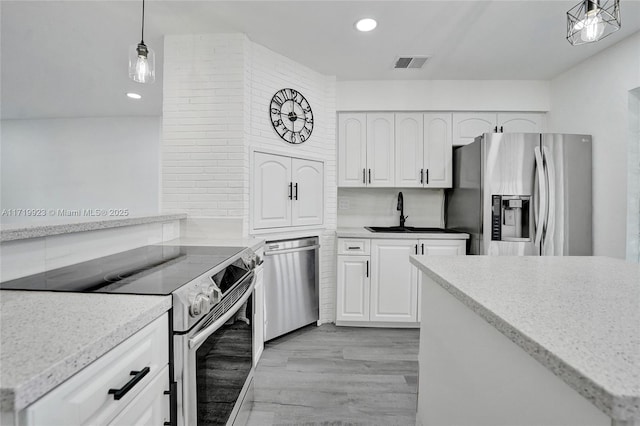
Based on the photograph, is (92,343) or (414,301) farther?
(414,301)

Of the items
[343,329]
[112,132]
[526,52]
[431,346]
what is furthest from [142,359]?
[112,132]

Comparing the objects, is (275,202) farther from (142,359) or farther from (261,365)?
(142,359)

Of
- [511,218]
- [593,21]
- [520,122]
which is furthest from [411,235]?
[593,21]

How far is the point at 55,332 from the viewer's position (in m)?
0.61

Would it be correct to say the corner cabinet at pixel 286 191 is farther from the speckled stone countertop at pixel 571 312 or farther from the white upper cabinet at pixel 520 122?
the white upper cabinet at pixel 520 122

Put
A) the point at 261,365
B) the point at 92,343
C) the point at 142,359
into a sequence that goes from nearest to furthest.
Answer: the point at 92,343 < the point at 142,359 < the point at 261,365

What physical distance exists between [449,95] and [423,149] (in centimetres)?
63

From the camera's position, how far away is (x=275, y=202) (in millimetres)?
2623

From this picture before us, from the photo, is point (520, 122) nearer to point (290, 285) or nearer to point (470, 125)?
point (470, 125)

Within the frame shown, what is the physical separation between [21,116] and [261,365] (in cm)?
619

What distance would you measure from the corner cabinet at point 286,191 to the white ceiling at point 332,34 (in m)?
0.99

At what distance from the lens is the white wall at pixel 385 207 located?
352cm

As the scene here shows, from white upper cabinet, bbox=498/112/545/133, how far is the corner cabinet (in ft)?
6.64

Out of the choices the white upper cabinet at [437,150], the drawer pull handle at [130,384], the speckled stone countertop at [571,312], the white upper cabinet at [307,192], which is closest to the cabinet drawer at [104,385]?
the drawer pull handle at [130,384]
